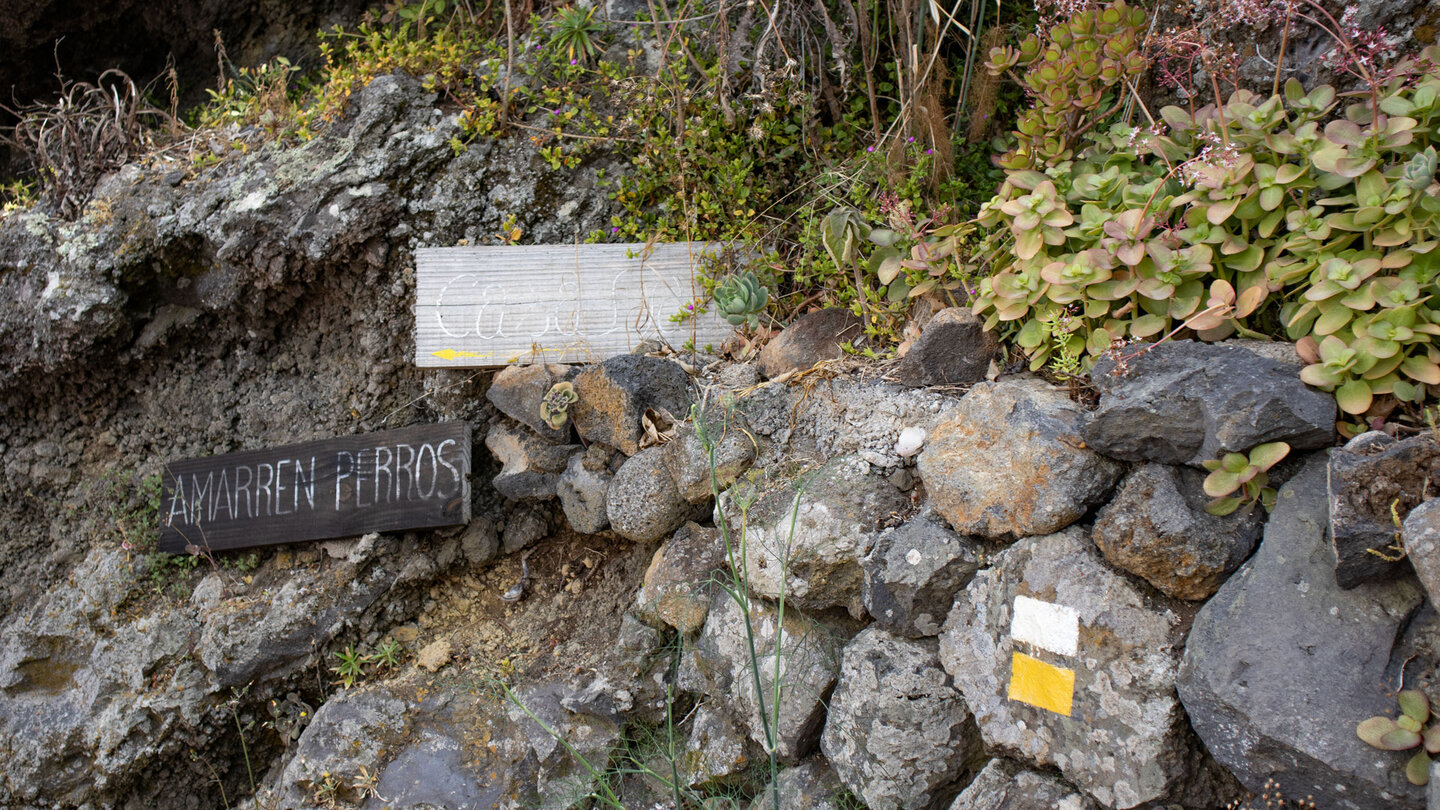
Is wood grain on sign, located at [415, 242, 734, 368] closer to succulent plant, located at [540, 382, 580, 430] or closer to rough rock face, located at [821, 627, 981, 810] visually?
succulent plant, located at [540, 382, 580, 430]

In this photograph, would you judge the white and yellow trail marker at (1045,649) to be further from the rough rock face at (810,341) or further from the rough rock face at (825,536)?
the rough rock face at (810,341)

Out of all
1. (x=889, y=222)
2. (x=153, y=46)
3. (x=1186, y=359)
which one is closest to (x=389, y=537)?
(x=889, y=222)

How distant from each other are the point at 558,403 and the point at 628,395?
8.9 inches

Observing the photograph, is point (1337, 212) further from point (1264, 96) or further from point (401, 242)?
point (401, 242)

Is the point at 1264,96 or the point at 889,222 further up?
the point at 1264,96

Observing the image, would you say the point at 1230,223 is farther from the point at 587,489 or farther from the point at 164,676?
Result: the point at 164,676

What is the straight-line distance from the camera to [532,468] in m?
2.56

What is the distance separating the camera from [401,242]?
2.93 m

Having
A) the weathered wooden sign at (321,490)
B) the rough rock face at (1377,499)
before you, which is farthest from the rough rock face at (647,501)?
the rough rock face at (1377,499)

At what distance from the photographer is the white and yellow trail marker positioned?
1558 mm

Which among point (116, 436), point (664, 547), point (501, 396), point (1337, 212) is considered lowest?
point (116, 436)

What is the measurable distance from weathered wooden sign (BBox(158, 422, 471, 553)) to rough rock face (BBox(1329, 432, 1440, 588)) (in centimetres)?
205

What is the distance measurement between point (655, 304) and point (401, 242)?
3.18ft

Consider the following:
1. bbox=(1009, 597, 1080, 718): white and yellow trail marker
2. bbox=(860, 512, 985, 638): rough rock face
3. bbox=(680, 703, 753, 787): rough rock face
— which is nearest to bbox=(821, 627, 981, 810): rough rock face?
bbox=(860, 512, 985, 638): rough rock face
